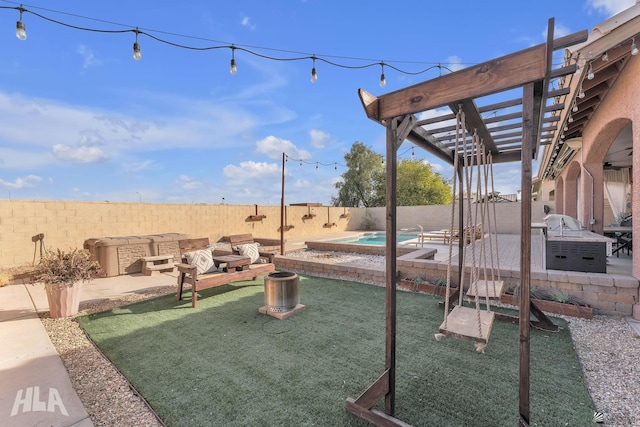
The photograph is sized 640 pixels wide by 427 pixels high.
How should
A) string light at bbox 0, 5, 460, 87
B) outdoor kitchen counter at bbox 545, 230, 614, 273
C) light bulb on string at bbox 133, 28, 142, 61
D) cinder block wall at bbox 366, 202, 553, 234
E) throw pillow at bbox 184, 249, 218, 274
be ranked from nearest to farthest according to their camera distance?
string light at bbox 0, 5, 460, 87 → light bulb on string at bbox 133, 28, 142, 61 → outdoor kitchen counter at bbox 545, 230, 614, 273 → throw pillow at bbox 184, 249, 218, 274 → cinder block wall at bbox 366, 202, 553, 234

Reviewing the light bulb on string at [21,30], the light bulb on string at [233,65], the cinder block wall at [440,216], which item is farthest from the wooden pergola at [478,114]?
the cinder block wall at [440,216]

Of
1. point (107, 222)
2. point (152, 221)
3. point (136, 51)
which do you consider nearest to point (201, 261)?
point (136, 51)

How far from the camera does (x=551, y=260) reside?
395 centimetres

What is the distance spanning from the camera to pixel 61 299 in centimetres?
338

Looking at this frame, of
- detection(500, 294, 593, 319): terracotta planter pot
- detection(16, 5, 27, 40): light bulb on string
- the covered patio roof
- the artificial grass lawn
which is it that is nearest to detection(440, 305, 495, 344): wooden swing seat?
the artificial grass lawn

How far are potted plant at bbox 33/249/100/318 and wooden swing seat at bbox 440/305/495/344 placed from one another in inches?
162

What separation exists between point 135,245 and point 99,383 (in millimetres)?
4478

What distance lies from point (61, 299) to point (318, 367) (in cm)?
327

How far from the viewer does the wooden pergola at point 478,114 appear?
4.37 feet

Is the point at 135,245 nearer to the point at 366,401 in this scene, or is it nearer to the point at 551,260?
the point at 366,401

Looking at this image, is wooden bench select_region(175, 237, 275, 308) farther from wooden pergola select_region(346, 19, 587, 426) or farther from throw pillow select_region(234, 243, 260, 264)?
wooden pergola select_region(346, 19, 587, 426)

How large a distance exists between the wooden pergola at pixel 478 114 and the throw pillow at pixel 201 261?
303 cm

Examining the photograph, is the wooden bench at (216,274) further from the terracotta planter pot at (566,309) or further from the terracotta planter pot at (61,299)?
the terracotta planter pot at (566,309)

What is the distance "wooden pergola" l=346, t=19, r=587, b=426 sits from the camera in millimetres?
1332
